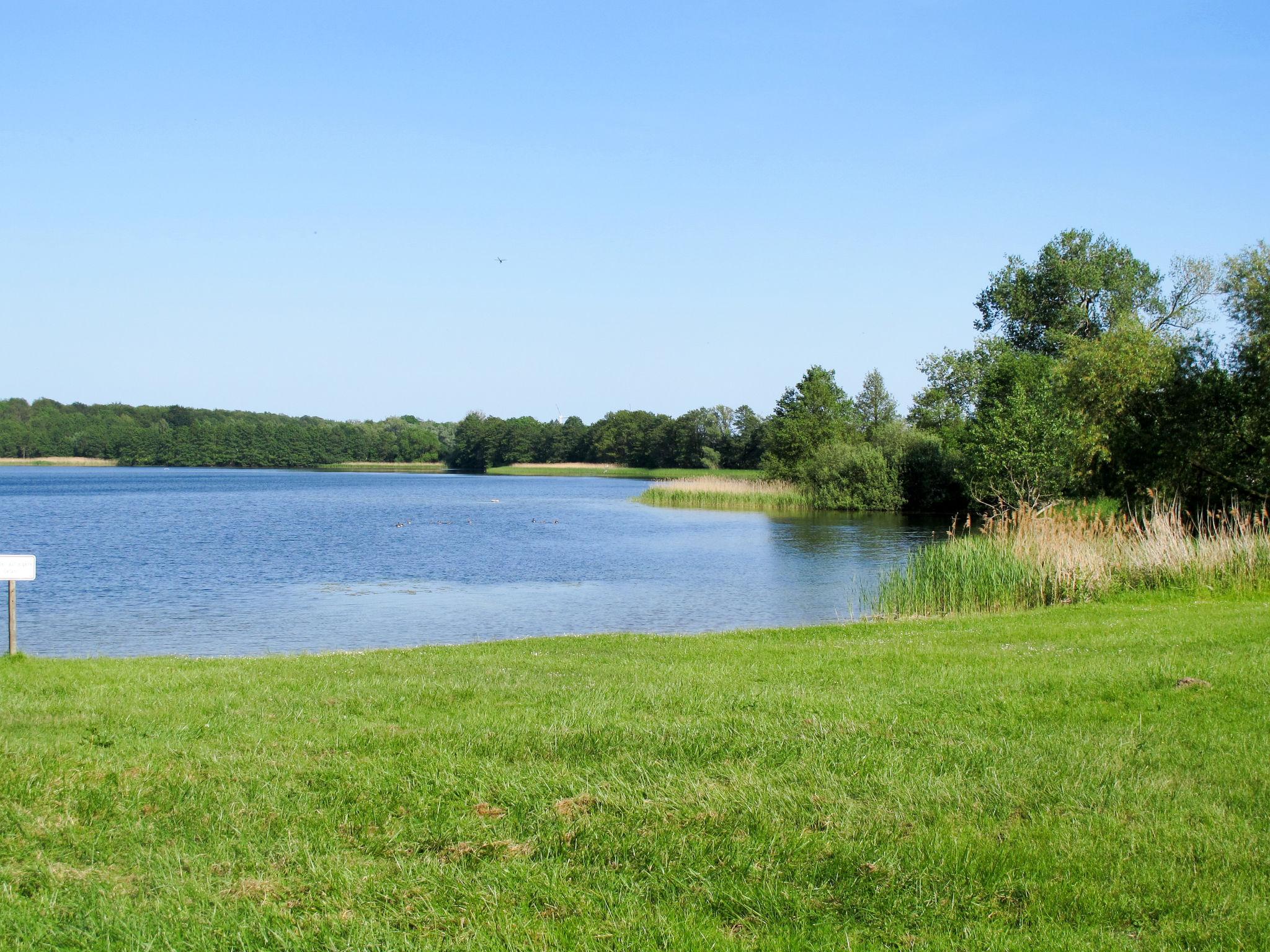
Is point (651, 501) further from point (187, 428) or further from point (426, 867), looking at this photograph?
point (187, 428)

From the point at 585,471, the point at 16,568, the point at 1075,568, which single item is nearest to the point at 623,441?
the point at 585,471

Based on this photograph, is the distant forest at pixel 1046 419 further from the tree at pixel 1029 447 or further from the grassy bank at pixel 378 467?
the grassy bank at pixel 378 467

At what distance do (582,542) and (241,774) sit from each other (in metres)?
31.4

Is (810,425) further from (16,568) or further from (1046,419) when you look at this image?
(16,568)

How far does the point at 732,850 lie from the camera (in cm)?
471

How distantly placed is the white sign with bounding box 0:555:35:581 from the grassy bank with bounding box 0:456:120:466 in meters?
160

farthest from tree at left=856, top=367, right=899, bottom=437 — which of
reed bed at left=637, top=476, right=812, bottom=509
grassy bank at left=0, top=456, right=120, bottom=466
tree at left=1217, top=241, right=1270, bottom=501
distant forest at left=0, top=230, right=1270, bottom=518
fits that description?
grassy bank at left=0, top=456, right=120, bottom=466

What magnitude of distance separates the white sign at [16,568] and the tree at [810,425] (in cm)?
5778

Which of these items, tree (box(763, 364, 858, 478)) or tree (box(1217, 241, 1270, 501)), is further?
tree (box(763, 364, 858, 478))

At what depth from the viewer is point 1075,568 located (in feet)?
58.5

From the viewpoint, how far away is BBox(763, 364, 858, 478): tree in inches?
2744

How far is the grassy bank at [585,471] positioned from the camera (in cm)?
12325

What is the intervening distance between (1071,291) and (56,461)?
149 metres

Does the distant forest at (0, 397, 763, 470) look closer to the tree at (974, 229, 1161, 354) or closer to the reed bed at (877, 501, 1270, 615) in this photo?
the tree at (974, 229, 1161, 354)
